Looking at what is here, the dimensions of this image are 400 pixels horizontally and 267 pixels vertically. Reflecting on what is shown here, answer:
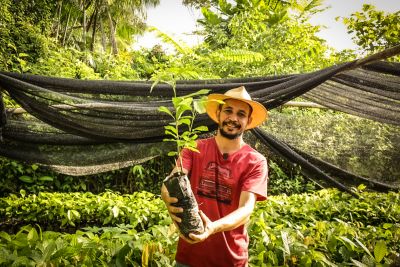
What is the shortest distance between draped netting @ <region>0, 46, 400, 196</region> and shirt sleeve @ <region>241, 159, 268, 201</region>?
1195mm

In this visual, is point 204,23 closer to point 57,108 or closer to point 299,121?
point 299,121

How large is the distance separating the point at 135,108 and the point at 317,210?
2.14 meters

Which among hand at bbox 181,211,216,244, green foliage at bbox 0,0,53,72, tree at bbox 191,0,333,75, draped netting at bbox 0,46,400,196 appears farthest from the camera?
tree at bbox 191,0,333,75

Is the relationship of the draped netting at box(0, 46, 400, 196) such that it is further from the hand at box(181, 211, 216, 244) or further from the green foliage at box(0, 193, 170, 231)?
the hand at box(181, 211, 216, 244)

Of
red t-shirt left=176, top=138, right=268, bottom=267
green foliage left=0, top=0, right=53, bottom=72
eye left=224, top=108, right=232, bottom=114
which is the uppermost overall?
green foliage left=0, top=0, right=53, bottom=72

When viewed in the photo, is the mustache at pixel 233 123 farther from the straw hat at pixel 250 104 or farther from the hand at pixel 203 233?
the hand at pixel 203 233

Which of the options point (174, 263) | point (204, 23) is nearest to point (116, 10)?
point (204, 23)

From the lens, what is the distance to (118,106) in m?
2.42

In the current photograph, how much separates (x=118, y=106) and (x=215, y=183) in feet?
4.18

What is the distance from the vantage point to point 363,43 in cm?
734

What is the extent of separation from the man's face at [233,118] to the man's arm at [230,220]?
11.1 inches

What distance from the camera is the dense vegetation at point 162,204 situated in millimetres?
1562

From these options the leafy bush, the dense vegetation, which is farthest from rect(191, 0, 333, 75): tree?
the leafy bush

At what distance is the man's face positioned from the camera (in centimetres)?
145
